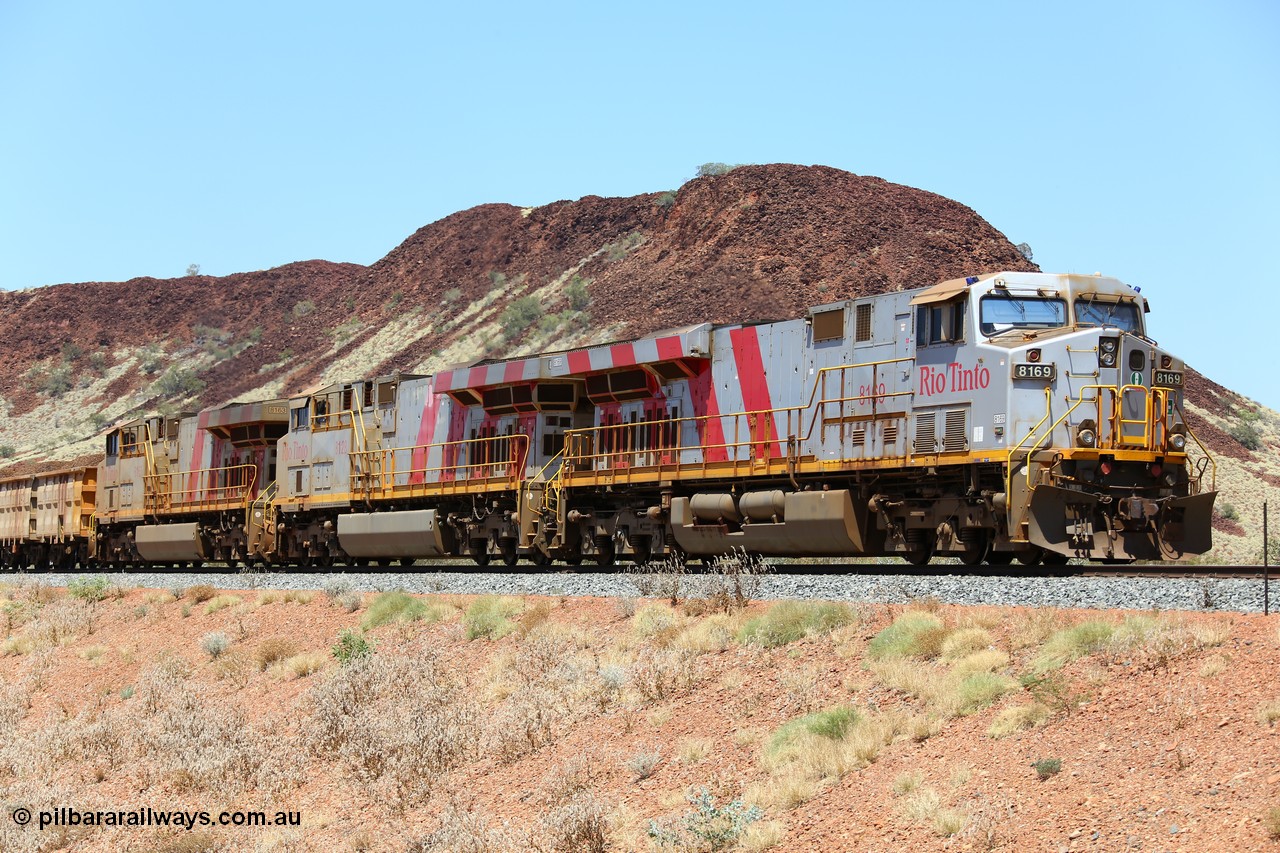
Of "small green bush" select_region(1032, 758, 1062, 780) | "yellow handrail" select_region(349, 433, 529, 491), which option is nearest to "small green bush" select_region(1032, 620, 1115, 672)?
"small green bush" select_region(1032, 758, 1062, 780)

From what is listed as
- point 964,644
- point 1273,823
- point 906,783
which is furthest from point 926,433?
point 1273,823

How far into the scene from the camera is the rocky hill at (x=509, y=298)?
2322 inches

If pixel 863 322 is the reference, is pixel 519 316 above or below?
above

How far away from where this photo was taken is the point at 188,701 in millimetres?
15141

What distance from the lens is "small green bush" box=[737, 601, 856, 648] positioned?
1170cm

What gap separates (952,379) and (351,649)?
310 inches

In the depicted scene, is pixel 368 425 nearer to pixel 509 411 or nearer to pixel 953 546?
pixel 509 411

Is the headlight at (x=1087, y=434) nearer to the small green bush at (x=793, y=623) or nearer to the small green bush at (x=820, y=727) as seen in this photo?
the small green bush at (x=793, y=623)

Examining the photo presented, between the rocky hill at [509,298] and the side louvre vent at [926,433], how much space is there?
921 inches

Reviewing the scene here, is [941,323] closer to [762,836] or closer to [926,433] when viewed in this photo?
[926,433]

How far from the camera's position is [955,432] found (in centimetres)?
1598

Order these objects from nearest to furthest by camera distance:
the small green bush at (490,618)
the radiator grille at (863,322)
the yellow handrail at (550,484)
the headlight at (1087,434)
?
the headlight at (1087,434) → the small green bush at (490,618) → the radiator grille at (863,322) → the yellow handrail at (550,484)

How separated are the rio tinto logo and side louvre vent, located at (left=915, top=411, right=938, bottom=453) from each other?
292 mm

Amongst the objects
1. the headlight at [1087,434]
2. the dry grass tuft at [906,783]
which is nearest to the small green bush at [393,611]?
the headlight at [1087,434]
